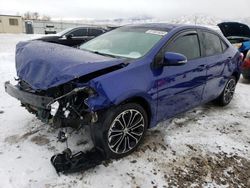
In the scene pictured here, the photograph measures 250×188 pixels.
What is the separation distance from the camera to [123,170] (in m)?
2.99

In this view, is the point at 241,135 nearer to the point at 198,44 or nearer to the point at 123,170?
the point at 198,44

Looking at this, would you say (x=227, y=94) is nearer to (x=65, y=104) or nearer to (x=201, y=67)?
(x=201, y=67)

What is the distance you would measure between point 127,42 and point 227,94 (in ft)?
8.65

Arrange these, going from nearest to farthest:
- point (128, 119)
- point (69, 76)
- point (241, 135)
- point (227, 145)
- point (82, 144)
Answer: point (69, 76), point (128, 119), point (82, 144), point (227, 145), point (241, 135)

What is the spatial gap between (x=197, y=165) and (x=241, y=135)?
133 cm

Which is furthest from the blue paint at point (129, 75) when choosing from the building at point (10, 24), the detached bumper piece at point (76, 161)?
the building at point (10, 24)

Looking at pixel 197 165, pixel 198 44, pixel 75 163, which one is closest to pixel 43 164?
pixel 75 163

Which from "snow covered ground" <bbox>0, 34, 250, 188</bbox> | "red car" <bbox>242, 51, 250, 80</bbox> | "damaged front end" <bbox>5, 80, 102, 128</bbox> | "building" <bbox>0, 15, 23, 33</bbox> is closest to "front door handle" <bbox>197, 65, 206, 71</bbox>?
"snow covered ground" <bbox>0, 34, 250, 188</bbox>

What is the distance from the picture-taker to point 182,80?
3.63m

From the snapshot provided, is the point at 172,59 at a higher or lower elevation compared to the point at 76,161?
higher

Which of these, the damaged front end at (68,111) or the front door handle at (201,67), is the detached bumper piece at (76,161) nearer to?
the damaged front end at (68,111)

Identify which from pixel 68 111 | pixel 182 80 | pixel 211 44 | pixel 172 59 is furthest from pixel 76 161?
pixel 211 44

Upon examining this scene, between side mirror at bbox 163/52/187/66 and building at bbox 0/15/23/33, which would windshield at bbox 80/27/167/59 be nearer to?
side mirror at bbox 163/52/187/66

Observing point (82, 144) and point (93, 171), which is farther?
point (82, 144)
